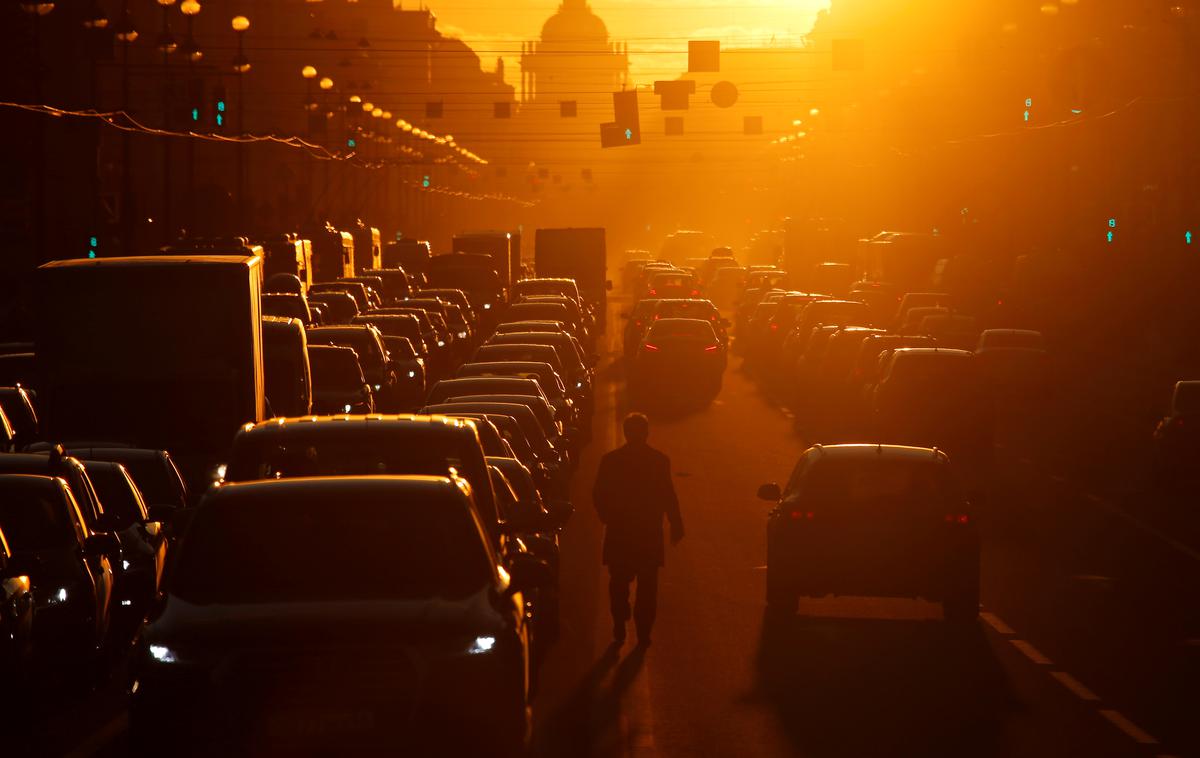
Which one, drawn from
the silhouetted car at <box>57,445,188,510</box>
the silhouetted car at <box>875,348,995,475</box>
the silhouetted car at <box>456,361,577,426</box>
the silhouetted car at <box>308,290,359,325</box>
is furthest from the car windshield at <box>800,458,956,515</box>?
the silhouetted car at <box>308,290,359,325</box>

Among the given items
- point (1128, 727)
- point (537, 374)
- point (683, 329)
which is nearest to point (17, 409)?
point (537, 374)

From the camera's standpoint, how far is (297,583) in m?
8.92

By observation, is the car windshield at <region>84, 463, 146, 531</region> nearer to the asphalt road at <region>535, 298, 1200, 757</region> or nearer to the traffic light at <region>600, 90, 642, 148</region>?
the asphalt road at <region>535, 298, 1200, 757</region>

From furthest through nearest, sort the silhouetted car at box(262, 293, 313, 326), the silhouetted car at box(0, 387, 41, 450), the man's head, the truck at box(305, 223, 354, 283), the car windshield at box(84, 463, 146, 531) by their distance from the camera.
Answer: the truck at box(305, 223, 354, 283), the silhouetted car at box(262, 293, 313, 326), the silhouetted car at box(0, 387, 41, 450), the car windshield at box(84, 463, 146, 531), the man's head

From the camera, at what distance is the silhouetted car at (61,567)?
46.0 ft

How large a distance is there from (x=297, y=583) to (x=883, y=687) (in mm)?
6073

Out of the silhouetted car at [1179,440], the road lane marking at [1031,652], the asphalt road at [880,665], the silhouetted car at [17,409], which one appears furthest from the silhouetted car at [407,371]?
the road lane marking at [1031,652]

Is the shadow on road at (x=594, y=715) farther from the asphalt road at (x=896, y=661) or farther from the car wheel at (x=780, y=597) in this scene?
the car wheel at (x=780, y=597)

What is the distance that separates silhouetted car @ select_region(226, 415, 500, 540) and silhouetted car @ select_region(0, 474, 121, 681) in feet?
6.57

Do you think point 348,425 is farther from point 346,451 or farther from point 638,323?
point 638,323

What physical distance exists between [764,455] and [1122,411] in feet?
44.5

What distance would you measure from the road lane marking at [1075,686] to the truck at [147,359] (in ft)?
30.9

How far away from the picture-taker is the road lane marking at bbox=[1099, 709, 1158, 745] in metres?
12.3

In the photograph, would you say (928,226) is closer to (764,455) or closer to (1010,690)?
(764,455)
